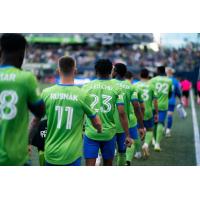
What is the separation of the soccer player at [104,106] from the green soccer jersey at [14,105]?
8.23ft

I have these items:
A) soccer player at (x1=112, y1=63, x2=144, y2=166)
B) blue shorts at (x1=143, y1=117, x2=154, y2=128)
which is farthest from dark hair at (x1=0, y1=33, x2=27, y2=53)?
blue shorts at (x1=143, y1=117, x2=154, y2=128)

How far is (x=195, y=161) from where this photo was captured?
9.89 meters

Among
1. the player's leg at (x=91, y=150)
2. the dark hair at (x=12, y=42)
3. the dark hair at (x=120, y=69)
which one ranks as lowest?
the player's leg at (x=91, y=150)

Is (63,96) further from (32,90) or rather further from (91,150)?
(91,150)

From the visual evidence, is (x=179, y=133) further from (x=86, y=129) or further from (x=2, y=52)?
(x=2, y=52)

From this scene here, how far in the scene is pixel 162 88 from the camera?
1155cm

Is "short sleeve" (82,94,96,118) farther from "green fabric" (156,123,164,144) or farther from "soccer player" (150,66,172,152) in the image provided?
"green fabric" (156,123,164,144)

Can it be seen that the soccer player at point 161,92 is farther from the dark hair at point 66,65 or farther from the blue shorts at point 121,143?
the dark hair at point 66,65

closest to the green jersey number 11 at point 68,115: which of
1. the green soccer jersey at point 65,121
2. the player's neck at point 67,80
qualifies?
the green soccer jersey at point 65,121

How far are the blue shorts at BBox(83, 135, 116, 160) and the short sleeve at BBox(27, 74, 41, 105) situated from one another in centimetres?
277

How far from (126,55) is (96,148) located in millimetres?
40476

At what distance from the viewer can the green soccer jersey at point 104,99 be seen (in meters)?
6.63

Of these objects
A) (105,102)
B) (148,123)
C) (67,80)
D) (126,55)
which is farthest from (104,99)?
(126,55)
